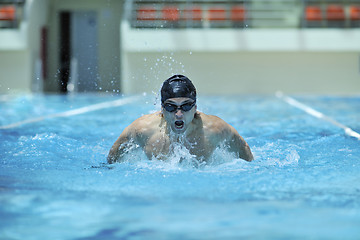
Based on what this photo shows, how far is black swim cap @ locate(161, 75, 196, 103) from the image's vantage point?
328 centimetres

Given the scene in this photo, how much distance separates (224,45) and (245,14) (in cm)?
93

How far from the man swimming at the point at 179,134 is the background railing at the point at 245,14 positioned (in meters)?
10.3

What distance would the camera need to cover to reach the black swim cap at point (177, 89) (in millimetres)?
3276

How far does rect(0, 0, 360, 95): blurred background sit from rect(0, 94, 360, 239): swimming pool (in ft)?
28.8

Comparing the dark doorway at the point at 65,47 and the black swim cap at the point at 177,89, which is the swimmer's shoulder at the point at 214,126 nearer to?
the black swim cap at the point at 177,89

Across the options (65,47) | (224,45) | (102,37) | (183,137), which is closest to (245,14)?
(224,45)

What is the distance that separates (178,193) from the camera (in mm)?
2725

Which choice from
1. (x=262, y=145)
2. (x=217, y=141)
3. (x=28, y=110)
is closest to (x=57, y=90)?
(x=28, y=110)

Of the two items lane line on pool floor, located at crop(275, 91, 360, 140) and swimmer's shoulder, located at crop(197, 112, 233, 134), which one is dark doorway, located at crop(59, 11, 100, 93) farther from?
swimmer's shoulder, located at crop(197, 112, 233, 134)

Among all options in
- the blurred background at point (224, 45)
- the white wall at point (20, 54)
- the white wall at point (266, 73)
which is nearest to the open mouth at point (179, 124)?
the blurred background at point (224, 45)

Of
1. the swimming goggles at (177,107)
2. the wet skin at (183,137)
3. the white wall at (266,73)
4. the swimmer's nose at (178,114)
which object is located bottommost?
the white wall at (266,73)

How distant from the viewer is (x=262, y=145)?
477cm

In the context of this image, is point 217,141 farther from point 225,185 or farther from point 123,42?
point 123,42

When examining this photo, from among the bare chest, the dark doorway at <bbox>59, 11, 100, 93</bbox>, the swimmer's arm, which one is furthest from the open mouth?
the dark doorway at <bbox>59, 11, 100, 93</bbox>
